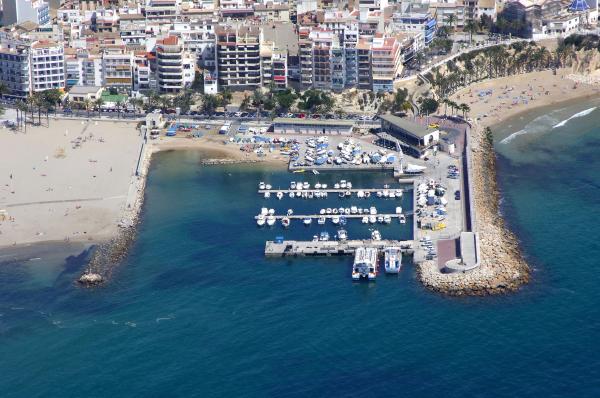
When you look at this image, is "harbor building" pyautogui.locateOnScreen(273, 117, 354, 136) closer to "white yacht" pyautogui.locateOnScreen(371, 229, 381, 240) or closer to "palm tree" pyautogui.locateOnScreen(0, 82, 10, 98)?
"white yacht" pyautogui.locateOnScreen(371, 229, 381, 240)

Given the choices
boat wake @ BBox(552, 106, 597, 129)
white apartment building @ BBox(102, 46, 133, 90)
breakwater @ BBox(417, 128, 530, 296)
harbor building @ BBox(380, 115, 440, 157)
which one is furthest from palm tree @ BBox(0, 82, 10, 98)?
boat wake @ BBox(552, 106, 597, 129)

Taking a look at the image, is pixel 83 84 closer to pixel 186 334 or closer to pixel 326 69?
pixel 326 69

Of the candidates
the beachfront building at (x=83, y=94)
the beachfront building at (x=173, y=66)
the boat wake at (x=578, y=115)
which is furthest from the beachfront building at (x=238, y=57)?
the boat wake at (x=578, y=115)

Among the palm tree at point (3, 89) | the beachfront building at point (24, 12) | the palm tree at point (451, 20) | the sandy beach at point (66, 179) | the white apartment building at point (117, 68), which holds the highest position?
the beachfront building at point (24, 12)

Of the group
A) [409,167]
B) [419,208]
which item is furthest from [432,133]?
[419,208]

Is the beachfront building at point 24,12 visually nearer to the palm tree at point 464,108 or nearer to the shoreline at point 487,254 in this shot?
the palm tree at point 464,108

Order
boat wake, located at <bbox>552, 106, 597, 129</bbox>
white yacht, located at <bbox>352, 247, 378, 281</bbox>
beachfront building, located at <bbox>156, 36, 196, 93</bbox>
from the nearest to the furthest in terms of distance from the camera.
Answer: white yacht, located at <bbox>352, 247, 378, 281</bbox> → boat wake, located at <bbox>552, 106, 597, 129</bbox> → beachfront building, located at <bbox>156, 36, 196, 93</bbox>
